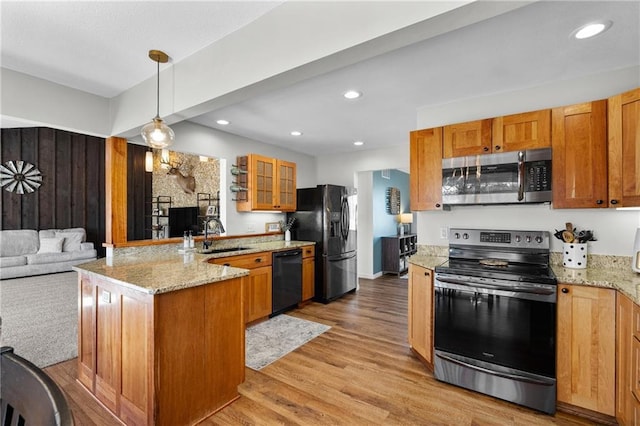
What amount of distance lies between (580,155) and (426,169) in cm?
115

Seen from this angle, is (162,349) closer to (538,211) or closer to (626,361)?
(626,361)

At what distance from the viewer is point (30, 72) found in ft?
8.31

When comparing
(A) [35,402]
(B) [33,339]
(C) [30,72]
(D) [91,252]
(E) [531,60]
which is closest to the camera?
(A) [35,402]

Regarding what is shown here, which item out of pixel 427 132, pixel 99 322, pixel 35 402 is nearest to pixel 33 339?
pixel 99 322

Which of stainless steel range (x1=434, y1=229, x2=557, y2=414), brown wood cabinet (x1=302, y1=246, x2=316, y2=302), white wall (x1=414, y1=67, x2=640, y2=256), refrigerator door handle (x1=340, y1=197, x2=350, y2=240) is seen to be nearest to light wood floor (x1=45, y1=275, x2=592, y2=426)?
stainless steel range (x1=434, y1=229, x2=557, y2=414)

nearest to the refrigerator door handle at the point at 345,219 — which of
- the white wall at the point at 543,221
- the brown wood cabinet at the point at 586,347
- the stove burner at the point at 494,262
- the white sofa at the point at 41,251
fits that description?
the white wall at the point at 543,221

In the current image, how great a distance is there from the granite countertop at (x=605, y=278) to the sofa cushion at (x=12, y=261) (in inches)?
279

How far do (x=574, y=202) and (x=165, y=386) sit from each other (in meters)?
3.18

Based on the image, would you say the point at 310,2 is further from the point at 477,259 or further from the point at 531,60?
the point at 477,259

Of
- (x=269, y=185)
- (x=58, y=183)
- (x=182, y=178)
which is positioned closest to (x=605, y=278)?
(x=269, y=185)

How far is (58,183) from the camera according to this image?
6.41m

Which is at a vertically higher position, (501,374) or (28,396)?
(28,396)

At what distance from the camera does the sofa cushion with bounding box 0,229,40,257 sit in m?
5.55

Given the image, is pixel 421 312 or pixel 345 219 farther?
pixel 345 219
